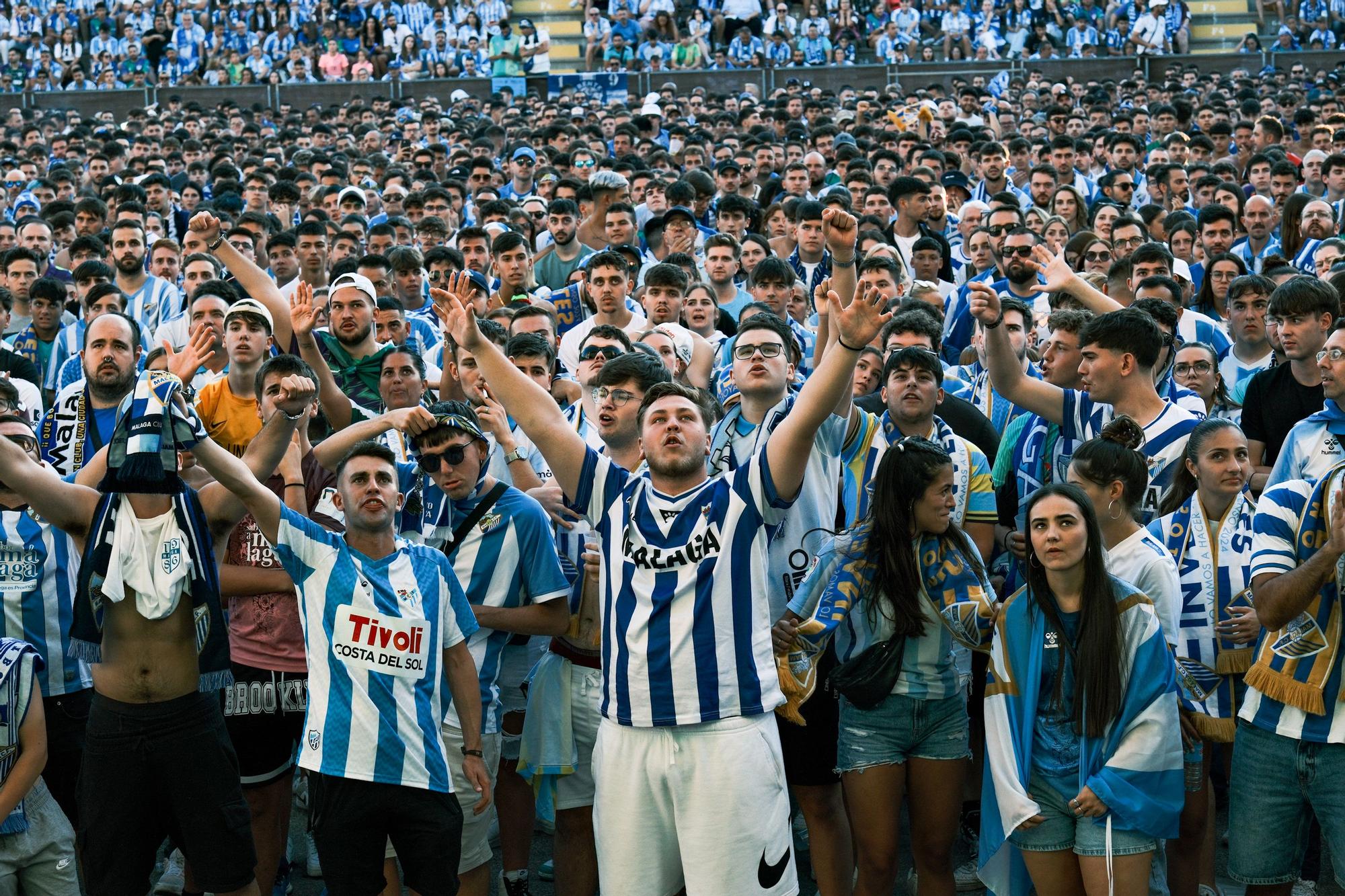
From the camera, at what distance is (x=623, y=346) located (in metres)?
6.74

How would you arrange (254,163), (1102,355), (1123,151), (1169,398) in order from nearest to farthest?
(1102,355)
(1169,398)
(1123,151)
(254,163)

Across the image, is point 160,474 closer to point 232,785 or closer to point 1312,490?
point 232,785

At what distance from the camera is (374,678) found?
16.2ft

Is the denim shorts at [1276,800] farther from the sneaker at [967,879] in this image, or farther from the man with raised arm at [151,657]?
the man with raised arm at [151,657]

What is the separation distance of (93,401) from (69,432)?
180mm

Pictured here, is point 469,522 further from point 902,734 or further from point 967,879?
point 967,879

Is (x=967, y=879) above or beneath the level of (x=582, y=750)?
beneath

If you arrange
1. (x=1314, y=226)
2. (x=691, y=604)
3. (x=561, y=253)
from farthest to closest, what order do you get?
(x=561, y=253), (x=1314, y=226), (x=691, y=604)

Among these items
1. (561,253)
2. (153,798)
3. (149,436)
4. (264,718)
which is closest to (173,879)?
(264,718)

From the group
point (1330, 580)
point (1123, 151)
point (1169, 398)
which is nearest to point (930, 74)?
point (1123, 151)

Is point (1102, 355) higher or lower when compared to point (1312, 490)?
higher

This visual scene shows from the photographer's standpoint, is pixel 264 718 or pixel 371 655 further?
pixel 264 718

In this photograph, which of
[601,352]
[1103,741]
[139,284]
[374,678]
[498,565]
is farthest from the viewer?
[139,284]

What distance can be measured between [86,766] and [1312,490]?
4.31 m
